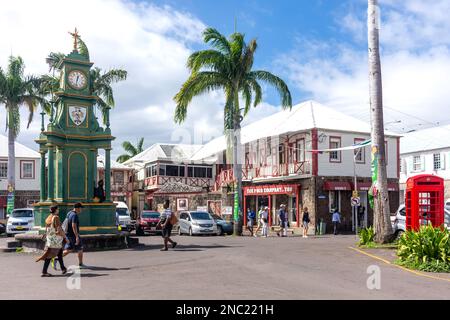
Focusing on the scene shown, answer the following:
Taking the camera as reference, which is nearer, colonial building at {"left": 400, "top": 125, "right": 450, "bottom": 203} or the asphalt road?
the asphalt road

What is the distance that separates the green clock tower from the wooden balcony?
16.8 metres

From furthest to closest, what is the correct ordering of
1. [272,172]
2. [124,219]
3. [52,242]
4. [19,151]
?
[19,151]
[272,172]
[124,219]
[52,242]

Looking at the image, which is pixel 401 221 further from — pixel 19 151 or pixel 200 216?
pixel 19 151

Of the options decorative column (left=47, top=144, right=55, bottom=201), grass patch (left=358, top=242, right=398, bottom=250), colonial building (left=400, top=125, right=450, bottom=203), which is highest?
colonial building (left=400, top=125, right=450, bottom=203)

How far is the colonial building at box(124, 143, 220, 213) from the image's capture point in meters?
46.8

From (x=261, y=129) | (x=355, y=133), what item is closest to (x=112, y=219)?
(x=355, y=133)

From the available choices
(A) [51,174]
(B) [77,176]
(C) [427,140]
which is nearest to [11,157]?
(A) [51,174]

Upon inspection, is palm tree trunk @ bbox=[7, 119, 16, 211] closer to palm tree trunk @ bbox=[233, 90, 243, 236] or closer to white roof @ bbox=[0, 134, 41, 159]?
white roof @ bbox=[0, 134, 41, 159]

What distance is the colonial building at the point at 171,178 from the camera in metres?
46.8

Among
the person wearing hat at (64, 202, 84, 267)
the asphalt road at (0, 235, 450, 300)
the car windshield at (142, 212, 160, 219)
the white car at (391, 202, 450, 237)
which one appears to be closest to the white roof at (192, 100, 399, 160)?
the car windshield at (142, 212, 160, 219)

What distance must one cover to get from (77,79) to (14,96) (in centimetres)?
1902

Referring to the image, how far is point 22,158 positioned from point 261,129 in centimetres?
2198

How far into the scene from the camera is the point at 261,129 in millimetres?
42906

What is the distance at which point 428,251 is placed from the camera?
44.7 ft
